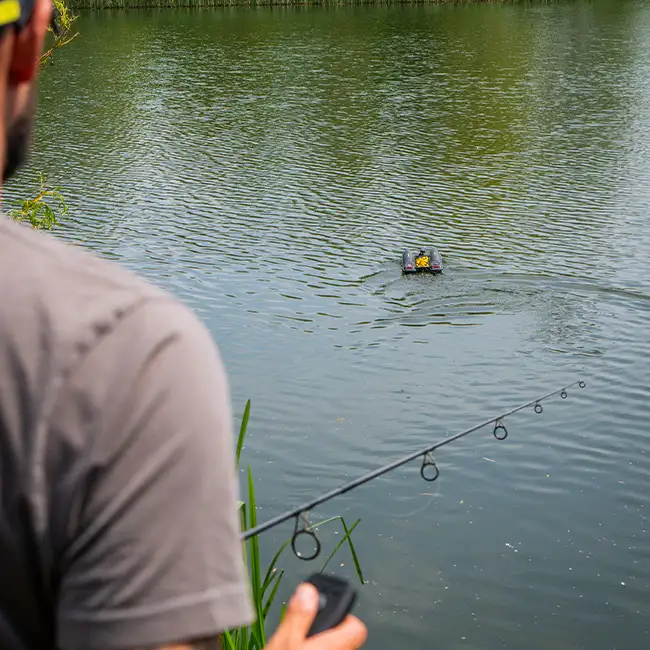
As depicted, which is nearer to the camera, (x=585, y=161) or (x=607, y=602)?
(x=607, y=602)

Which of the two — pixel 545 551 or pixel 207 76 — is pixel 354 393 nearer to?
pixel 545 551

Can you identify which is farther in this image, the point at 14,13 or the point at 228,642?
the point at 228,642

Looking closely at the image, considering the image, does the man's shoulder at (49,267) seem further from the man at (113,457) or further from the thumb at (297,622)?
the thumb at (297,622)

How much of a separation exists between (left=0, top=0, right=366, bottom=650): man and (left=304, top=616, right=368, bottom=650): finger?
19 centimetres

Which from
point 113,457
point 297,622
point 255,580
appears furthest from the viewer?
point 255,580

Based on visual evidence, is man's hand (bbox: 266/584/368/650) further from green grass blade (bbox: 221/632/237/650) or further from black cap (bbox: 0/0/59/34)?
green grass blade (bbox: 221/632/237/650)

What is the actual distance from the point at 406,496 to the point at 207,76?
2137 cm

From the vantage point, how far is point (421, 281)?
43.1ft

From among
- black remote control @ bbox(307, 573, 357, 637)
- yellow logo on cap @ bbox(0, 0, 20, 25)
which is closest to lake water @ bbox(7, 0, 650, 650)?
black remote control @ bbox(307, 573, 357, 637)

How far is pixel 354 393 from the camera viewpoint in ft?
33.6

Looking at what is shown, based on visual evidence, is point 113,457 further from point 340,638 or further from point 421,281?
point 421,281

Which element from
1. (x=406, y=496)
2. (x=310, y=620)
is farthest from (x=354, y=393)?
(x=310, y=620)

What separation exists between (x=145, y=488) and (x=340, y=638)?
304mm

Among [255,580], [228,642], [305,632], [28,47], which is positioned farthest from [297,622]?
[255,580]
